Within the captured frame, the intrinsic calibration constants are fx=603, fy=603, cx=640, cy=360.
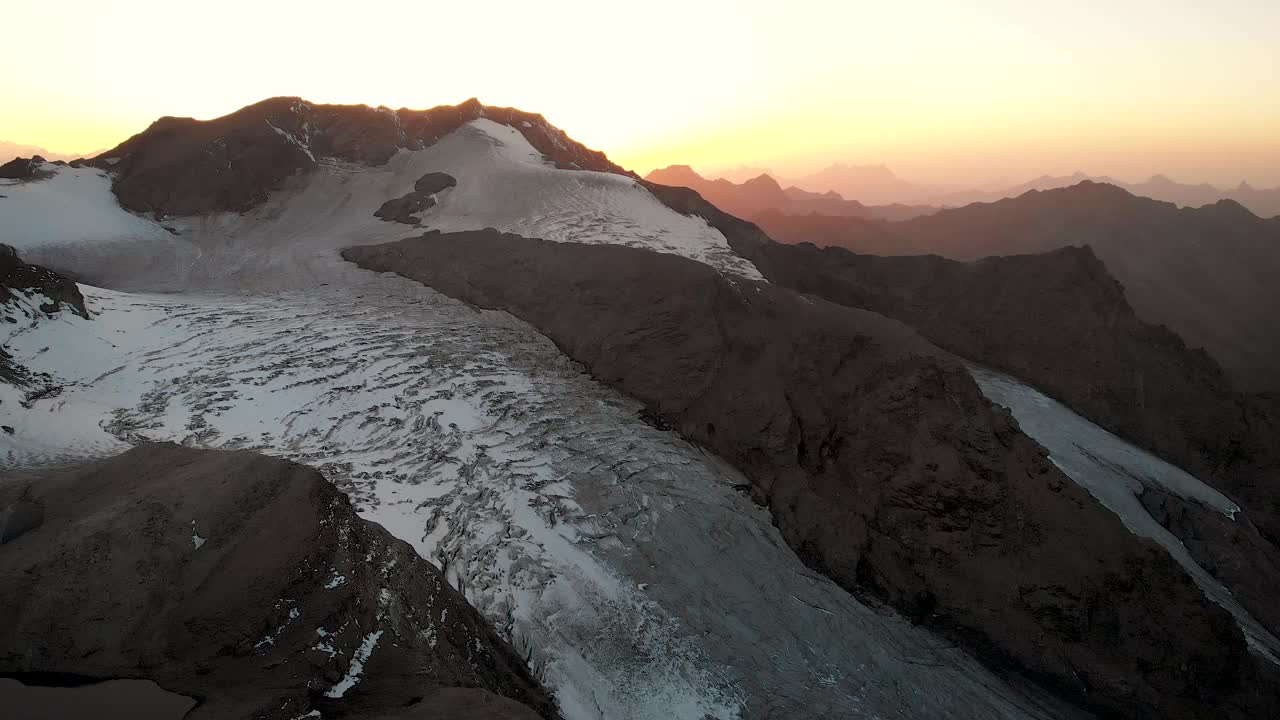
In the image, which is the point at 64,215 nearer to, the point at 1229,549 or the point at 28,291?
the point at 28,291

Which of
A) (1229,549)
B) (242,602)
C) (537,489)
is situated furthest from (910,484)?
(242,602)

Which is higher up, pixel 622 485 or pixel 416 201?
pixel 416 201

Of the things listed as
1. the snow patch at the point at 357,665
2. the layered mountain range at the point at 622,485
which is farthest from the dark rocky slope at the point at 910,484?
the snow patch at the point at 357,665

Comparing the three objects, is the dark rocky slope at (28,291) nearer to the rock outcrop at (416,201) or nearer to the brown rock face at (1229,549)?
A: the rock outcrop at (416,201)

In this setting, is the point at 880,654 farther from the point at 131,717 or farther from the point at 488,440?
the point at 131,717

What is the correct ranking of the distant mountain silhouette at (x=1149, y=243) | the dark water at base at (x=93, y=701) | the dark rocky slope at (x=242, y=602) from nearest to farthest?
the dark water at base at (x=93, y=701)
the dark rocky slope at (x=242, y=602)
the distant mountain silhouette at (x=1149, y=243)

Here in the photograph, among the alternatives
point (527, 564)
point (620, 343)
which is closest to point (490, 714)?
point (527, 564)
